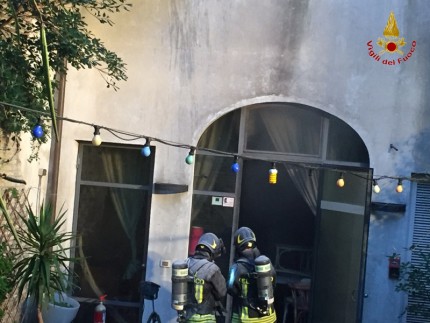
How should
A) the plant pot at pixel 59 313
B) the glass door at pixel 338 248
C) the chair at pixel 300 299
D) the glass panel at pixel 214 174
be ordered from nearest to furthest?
1. the plant pot at pixel 59 313
2. the glass door at pixel 338 248
3. the chair at pixel 300 299
4. the glass panel at pixel 214 174

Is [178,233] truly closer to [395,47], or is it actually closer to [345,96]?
[345,96]

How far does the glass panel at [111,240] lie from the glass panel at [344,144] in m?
2.63

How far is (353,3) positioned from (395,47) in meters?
0.79

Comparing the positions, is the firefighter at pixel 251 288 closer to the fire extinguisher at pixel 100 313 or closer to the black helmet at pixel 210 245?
the black helmet at pixel 210 245

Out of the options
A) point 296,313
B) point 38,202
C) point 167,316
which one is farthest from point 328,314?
point 38,202

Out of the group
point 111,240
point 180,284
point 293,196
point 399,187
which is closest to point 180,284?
point 180,284

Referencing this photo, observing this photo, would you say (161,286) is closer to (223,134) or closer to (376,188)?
(223,134)

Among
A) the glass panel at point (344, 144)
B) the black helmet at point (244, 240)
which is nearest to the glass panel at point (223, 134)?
the glass panel at point (344, 144)

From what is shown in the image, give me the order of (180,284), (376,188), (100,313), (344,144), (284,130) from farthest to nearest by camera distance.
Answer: (284,130), (344,144), (100,313), (376,188), (180,284)

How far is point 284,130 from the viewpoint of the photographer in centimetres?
868

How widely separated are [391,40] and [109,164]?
4.11m

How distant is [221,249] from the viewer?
7184 mm

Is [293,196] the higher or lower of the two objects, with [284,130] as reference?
lower

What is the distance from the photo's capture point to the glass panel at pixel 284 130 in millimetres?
8562
